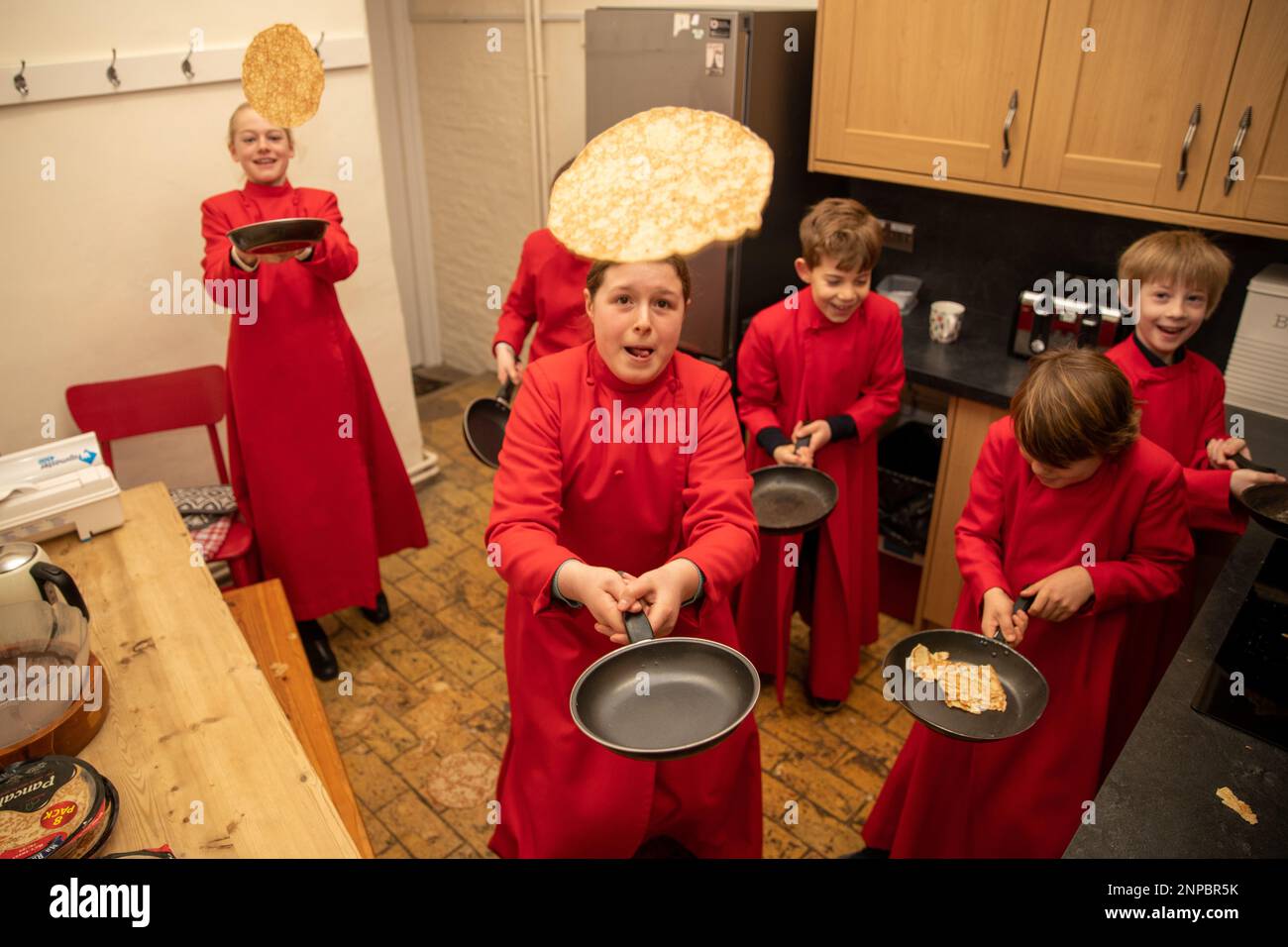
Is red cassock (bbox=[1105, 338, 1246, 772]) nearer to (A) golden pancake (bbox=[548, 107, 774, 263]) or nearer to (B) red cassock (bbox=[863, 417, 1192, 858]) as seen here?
(B) red cassock (bbox=[863, 417, 1192, 858])

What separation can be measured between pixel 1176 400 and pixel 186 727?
1862 mm

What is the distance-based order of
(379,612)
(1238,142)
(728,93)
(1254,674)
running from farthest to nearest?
1. (379,612)
2. (728,93)
3. (1238,142)
4. (1254,674)

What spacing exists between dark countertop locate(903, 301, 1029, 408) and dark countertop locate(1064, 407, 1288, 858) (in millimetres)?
1071

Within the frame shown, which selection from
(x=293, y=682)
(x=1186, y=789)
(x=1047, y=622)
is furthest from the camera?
(x=293, y=682)

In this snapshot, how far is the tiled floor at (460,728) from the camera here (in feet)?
6.97

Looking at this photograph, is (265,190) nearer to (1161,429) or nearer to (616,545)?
(616,545)

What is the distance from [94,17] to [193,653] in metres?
1.73

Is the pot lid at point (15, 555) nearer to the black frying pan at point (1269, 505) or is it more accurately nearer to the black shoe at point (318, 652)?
the black shoe at point (318, 652)

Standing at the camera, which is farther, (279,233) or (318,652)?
(318,652)

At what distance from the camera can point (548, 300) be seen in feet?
7.95

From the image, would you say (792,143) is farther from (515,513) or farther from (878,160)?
(515,513)

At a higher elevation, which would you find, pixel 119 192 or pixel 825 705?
pixel 119 192

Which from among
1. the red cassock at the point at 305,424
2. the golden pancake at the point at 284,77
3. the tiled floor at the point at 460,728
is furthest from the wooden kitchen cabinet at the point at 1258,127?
the red cassock at the point at 305,424

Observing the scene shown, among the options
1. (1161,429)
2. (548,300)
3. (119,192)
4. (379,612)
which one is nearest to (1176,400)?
(1161,429)
